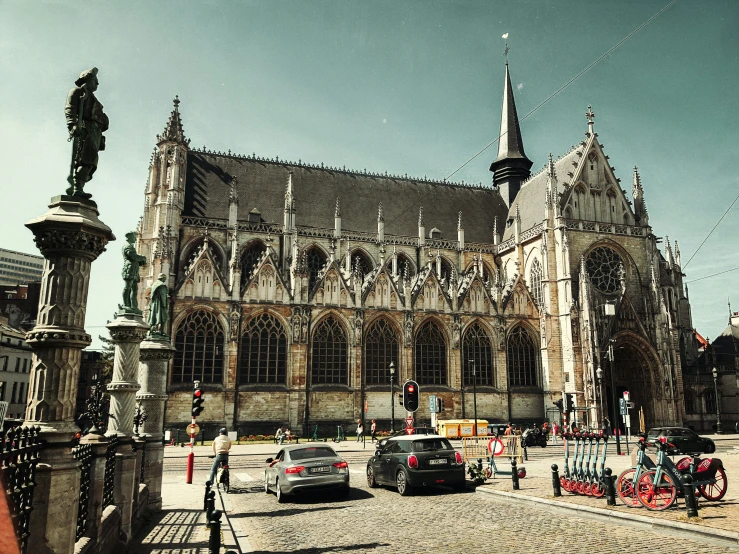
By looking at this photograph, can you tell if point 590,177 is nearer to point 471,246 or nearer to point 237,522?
point 471,246

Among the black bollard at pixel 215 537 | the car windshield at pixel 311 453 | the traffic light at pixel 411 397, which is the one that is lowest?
the black bollard at pixel 215 537

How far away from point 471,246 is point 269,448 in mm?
25064

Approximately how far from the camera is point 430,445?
13.8 meters

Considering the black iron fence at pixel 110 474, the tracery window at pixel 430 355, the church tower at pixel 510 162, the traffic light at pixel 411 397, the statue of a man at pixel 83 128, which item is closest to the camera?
the statue of a man at pixel 83 128

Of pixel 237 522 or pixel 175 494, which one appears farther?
pixel 175 494

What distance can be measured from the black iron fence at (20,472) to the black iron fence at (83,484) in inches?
56.2

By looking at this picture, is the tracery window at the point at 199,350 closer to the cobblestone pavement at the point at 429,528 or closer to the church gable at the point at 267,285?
the church gable at the point at 267,285

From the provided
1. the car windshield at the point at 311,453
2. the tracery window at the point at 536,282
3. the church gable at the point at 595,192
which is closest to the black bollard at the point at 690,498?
the car windshield at the point at 311,453

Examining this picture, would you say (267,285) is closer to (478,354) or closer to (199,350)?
(199,350)

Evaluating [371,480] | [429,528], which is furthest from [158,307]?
[429,528]

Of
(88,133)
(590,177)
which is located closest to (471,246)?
(590,177)

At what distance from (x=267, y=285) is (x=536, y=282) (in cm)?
2050

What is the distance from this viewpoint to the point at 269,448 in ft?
95.0

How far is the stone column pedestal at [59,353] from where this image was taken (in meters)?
5.23
